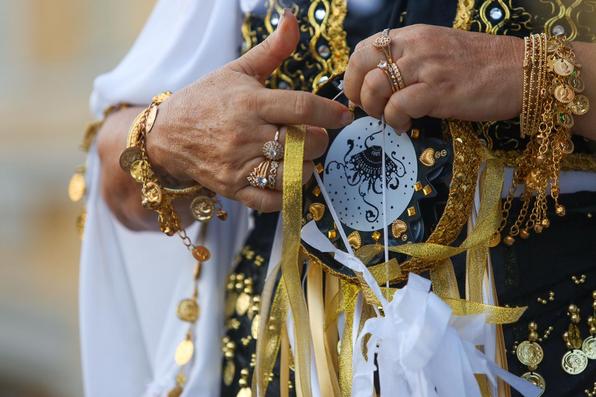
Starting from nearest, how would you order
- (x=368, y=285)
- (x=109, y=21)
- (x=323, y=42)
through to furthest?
1. (x=368, y=285)
2. (x=323, y=42)
3. (x=109, y=21)

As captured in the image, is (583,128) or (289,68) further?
(289,68)

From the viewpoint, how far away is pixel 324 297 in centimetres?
125

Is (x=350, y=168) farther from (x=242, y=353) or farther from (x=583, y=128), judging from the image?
(x=242, y=353)

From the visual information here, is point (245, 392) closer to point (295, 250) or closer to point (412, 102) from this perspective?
point (295, 250)

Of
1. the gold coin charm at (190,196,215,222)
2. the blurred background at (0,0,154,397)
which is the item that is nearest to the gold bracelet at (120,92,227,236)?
the gold coin charm at (190,196,215,222)

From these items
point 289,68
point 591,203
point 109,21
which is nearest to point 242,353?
point 289,68

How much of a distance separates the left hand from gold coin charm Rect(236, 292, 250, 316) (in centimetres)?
45

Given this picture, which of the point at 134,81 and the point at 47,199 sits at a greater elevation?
the point at 134,81

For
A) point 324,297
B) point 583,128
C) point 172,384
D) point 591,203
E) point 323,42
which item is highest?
point 323,42

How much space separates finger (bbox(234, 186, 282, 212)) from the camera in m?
1.19

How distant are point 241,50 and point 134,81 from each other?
0.18 meters

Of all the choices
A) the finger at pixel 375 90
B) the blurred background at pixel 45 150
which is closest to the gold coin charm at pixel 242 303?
the finger at pixel 375 90

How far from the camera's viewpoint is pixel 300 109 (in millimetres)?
1130

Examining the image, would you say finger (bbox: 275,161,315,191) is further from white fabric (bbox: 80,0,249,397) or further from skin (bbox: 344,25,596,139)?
white fabric (bbox: 80,0,249,397)
